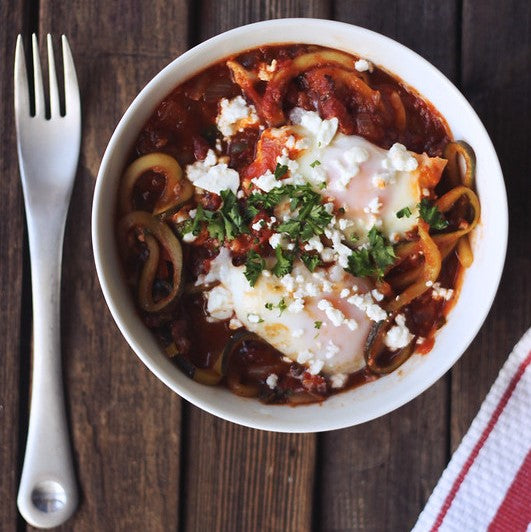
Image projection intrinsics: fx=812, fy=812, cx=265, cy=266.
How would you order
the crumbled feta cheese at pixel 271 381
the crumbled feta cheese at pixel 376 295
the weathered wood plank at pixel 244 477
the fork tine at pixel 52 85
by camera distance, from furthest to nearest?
the weathered wood plank at pixel 244 477 < the fork tine at pixel 52 85 < the crumbled feta cheese at pixel 271 381 < the crumbled feta cheese at pixel 376 295

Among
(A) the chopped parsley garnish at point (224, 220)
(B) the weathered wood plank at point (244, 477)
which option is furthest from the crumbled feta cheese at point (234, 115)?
(B) the weathered wood plank at point (244, 477)

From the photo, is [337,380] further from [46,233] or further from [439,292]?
[46,233]

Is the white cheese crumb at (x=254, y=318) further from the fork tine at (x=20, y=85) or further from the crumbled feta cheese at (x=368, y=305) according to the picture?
the fork tine at (x=20, y=85)

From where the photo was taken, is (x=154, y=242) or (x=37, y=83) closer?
(x=154, y=242)

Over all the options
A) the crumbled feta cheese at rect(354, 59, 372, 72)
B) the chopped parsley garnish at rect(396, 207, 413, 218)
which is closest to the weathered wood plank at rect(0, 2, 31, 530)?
the crumbled feta cheese at rect(354, 59, 372, 72)

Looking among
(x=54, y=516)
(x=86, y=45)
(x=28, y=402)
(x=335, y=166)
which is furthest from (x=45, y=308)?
(x=335, y=166)

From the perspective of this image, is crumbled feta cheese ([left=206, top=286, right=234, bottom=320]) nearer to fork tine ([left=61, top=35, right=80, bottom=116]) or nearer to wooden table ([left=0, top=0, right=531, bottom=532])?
wooden table ([left=0, top=0, right=531, bottom=532])

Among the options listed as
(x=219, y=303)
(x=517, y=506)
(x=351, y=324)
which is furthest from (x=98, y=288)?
(x=517, y=506)
